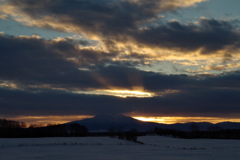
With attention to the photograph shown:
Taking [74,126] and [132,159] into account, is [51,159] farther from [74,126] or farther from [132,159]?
[74,126]

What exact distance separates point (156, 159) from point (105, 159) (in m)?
7.11

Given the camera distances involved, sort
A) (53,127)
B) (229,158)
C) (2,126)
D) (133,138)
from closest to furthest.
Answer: (229,158)
(133,138)
(2,126)
(53,127)

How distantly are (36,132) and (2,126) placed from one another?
1619 inches

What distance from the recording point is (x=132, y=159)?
38938mm

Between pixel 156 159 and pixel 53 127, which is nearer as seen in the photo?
pixel 156 159

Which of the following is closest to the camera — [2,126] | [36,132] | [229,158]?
[229,158]

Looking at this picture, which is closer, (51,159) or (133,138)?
(51,159)

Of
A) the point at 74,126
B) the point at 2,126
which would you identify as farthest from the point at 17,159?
the point at 74,126

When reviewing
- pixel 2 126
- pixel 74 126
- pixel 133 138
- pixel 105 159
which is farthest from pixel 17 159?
pixel 74 126

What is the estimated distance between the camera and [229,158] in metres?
41.2

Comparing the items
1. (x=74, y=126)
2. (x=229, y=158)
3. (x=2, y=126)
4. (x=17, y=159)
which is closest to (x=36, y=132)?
(x=2, y=126)

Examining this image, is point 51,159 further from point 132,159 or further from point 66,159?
point 132,159

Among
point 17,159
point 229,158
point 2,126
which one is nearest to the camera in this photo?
point 17,159

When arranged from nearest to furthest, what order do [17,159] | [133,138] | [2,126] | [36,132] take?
1. [17,159]
2. [133,138]
3. [36,132]
4. [2,126]
